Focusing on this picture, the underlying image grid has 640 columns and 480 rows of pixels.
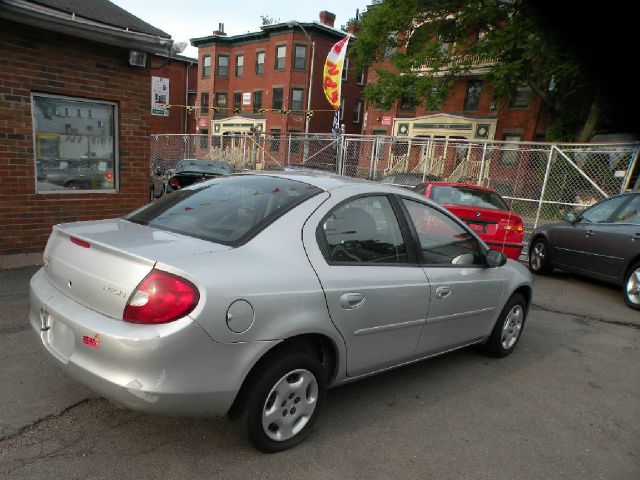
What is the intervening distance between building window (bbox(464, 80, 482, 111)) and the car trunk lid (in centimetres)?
2485

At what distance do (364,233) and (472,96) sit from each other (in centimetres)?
2451

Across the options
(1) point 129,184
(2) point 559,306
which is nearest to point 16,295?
(1) point 129,184

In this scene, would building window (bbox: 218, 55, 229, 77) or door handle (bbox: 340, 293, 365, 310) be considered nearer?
door handle (bbox: 340, 293, 365, 310)

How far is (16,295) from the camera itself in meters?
4.93

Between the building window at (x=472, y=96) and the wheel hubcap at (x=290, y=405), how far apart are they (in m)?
24.7

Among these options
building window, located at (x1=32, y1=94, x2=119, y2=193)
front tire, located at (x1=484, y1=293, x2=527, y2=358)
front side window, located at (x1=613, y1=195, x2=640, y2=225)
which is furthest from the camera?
front side window, located at (x1=613, y1=195, x2=640, y2=225)

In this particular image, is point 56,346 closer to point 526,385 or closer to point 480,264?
point 480,264

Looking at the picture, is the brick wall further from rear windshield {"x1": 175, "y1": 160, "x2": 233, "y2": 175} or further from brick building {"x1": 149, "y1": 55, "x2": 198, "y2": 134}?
brick building {"x1": 149, "y1": 55, "x2": 198, "y2": 134}

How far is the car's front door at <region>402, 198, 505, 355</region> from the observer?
348cm

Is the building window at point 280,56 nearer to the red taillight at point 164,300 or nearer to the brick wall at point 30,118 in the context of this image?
the brick wall at point 30,118

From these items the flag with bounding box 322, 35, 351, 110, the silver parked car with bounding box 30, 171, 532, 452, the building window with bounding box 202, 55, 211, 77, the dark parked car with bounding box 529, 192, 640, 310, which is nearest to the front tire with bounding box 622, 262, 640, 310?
the dark parked car with bounding box 529, 192, 640, 310

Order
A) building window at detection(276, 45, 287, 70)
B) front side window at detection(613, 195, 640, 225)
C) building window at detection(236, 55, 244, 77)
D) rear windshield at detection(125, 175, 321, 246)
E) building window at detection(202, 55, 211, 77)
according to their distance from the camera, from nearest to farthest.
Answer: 1. rear windshield at detection(125, 175, 321, 246)
2. front side window at detection(613, 195, 640, 225)
3. building window at detection(276, 45, 287, 70)
4. building window at detection(236, 55, 244, 77)
5. building window at detection(202, 55, 211, 77)

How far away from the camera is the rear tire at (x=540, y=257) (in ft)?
27.0

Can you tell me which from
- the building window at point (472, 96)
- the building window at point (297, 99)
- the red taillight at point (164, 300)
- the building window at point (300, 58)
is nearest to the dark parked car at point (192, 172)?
the red taillight at point (164, 300)
